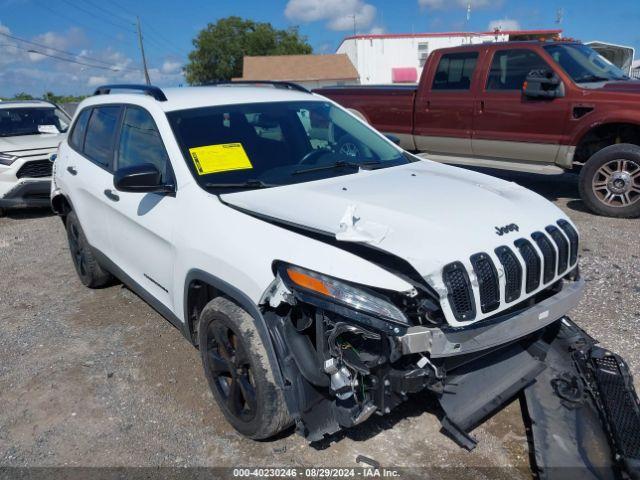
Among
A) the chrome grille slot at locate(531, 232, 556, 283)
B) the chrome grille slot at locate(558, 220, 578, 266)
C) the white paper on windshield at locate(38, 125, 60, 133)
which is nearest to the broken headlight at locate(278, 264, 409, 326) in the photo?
the chrome grille slot at locate(531, 232, 556, 283)

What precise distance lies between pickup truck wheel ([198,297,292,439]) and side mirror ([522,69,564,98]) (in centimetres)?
566

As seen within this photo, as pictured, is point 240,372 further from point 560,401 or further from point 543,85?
point 543,85

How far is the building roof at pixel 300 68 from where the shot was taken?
42.6 meters

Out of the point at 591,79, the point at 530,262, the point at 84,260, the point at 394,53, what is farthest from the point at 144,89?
the point at 394,53

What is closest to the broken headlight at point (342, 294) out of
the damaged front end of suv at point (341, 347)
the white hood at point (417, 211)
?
the damaged front end of suv at point (341, 347)

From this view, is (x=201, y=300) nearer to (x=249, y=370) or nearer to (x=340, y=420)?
(x=249, y=370)

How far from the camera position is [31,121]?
940cm

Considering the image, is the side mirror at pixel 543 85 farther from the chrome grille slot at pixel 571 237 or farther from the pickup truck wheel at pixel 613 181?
the chrome grille slot at pixel 571 237

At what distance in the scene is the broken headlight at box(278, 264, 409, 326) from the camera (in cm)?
228

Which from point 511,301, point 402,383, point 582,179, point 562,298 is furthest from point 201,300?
point 582,179

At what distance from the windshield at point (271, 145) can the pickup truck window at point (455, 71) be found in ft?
13.9

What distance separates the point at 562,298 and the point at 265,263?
154 centimetres

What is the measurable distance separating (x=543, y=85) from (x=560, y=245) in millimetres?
4819

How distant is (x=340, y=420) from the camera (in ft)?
8.14
